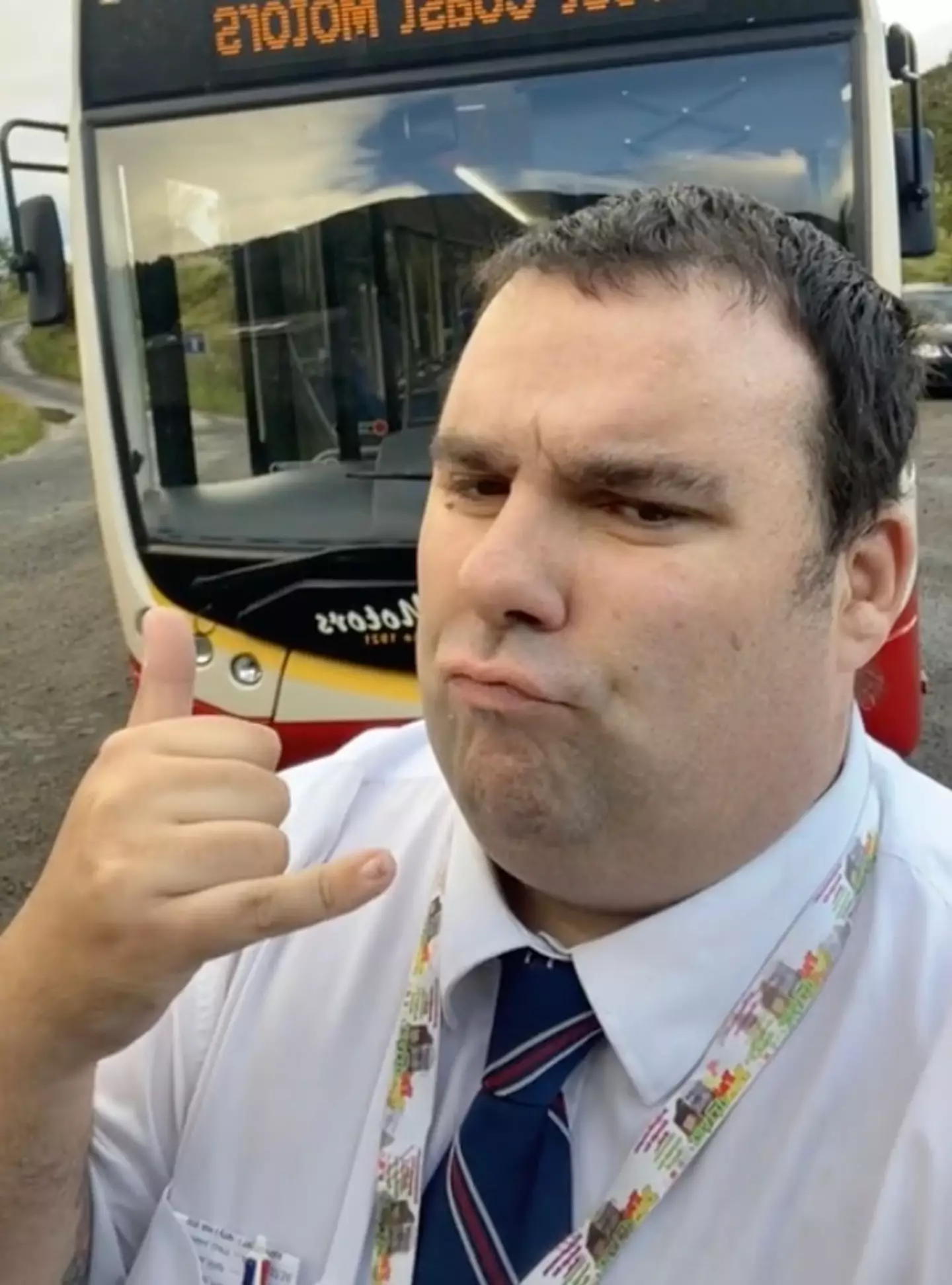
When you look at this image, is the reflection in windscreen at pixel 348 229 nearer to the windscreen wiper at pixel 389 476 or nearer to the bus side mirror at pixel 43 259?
the windscreen wiper at pixel 389 476

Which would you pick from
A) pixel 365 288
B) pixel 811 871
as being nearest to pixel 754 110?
pixel 365 288

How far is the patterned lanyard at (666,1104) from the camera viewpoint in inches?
46.3

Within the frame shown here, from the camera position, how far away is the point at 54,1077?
1.21 meters

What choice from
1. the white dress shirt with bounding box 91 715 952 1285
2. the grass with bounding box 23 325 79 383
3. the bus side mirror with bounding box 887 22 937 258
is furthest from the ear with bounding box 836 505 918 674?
the grass with bounding box 23 325 79 383

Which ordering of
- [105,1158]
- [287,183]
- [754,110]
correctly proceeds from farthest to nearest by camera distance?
[287,183]
[754,110]
[105,1158]

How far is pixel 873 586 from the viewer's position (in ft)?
4.28

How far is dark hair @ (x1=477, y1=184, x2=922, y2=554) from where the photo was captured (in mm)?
1222

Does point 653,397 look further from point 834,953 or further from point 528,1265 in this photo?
point 528,1265

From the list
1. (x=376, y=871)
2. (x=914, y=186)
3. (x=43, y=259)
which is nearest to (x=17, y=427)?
(x=43, y=259)

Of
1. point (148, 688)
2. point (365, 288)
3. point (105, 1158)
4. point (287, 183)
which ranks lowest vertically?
point (105, 1158)

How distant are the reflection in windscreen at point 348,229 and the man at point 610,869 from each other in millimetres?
2713

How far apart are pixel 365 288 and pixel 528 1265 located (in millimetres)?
3494

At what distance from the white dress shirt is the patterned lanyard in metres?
Result: 0.01

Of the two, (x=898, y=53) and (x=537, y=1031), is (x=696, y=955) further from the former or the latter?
(x=898, y=53)
